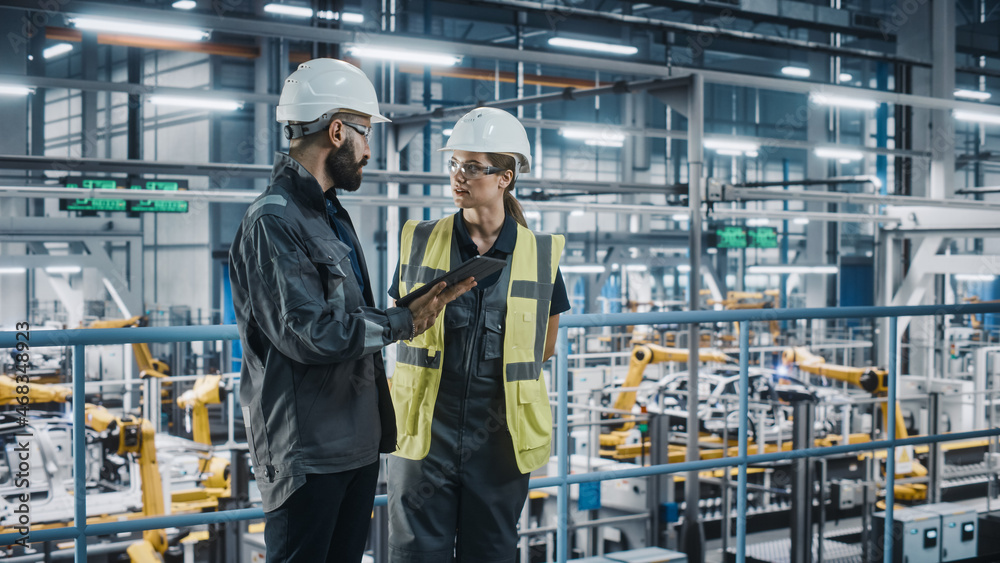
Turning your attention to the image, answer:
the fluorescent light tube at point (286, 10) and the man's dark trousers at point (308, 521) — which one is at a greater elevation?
the fluorescent light tube at point (286, 10)

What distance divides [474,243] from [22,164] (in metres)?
5.07

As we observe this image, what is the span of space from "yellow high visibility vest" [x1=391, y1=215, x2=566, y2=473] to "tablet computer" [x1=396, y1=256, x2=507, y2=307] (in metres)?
0.28

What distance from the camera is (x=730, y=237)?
14.6 m

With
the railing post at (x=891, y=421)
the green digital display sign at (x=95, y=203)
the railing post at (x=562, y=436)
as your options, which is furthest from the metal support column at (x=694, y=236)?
the green digital display sign at (x=95, y=203)

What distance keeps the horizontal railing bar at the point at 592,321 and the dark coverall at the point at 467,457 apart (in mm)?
420

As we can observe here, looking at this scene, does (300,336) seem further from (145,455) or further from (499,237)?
(145,455)

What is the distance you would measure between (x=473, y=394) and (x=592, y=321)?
2.02ft

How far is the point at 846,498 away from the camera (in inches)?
323

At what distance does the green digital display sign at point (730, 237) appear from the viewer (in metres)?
14.4

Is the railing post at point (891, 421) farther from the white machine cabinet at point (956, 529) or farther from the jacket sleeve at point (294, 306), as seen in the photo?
the white machine cabinet at point (956, 529)

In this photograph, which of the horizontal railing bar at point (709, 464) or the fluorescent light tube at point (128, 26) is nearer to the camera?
the horizontal railing bar at point (709, 464)

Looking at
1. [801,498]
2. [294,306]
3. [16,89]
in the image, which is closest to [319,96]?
[294,306]

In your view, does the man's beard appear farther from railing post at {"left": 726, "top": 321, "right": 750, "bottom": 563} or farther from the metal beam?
the metal beam

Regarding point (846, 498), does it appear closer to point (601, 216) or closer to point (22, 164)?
point (22, 164)
